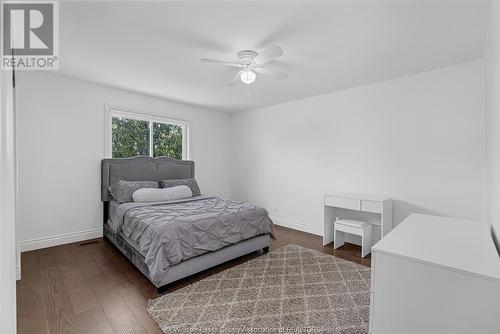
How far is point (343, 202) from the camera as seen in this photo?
131 inches

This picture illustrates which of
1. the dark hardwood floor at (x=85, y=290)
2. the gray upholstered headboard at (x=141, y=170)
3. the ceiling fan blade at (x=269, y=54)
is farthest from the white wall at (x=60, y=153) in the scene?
the ceiling fan blade at (x=269, y=54)

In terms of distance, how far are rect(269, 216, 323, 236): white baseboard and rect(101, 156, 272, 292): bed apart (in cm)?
121

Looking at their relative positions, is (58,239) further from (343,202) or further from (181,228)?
(343,202)

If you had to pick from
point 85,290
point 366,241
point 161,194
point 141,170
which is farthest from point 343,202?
point 141,170

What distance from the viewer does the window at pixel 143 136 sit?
3979 millimetres

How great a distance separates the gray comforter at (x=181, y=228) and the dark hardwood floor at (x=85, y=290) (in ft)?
1.05

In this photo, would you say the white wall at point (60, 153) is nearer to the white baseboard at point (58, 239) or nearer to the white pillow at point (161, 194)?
the white baseboard at point (58, 239)

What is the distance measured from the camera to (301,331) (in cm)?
174

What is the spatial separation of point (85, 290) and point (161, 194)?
1.63m

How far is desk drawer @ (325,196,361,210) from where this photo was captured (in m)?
3.20

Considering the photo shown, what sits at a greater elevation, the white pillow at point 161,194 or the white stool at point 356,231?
the white pillow at point 161,194

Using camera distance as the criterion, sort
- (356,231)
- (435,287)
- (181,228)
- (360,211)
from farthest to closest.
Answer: (360,211)
(356,231)
(181,228)
(435,287)

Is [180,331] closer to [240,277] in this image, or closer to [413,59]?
[240,277]

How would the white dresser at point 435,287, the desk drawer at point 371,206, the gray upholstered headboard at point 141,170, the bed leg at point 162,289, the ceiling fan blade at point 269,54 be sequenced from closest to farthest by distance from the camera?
the white dresser at point 435,287 < the ceiling fan blade at point 269,54 < the bed leg at point 162,289 < the desk drawer at point 371,206 < the gray upholstered headboard at point 141,170
